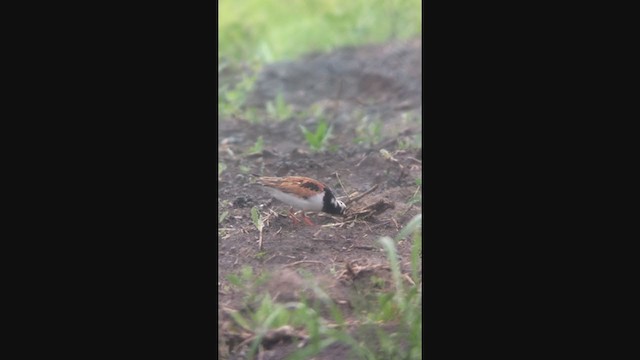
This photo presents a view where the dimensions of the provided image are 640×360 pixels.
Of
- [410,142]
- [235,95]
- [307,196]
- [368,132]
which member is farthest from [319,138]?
[235,95]

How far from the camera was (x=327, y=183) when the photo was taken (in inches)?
165

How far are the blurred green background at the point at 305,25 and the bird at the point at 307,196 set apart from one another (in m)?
3.28

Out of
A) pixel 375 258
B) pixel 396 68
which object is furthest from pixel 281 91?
pixel 375 258

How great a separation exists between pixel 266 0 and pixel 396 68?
1.98 meters

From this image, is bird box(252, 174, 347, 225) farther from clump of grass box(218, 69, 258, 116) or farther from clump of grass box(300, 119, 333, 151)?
clump of grass box(218, 69, 258, 116)

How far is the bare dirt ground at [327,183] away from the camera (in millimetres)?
3586

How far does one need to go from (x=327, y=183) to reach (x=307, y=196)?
0.24 meters

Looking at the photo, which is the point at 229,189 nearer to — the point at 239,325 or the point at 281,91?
the point at 239,325

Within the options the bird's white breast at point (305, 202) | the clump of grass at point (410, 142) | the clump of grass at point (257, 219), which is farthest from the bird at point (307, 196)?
the clump of grass at point (410, 142)

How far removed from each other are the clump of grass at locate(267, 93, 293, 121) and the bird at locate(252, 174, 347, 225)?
1.86 m

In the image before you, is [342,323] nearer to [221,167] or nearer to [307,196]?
[307,196]

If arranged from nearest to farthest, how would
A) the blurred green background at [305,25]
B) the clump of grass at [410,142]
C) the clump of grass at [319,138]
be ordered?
the clump of grass at [410,142], the clump of grass at [319,138], the blurred green background at [305,25]

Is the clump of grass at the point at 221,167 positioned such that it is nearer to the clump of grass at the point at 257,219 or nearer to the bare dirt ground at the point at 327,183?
the bare dirt ground at the point at 327,183

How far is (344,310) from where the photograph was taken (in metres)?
3.47
